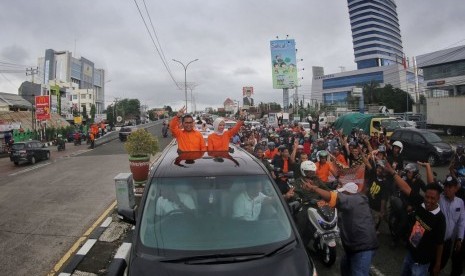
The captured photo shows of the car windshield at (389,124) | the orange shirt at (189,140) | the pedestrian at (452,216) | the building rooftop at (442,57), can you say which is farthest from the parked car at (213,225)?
the building rooftop at (442,57)

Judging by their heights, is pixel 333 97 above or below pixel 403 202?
above

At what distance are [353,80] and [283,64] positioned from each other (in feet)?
317

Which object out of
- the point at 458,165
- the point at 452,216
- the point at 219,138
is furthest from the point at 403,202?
the point at 219,138

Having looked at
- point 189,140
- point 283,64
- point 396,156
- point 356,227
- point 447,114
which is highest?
point 283,64

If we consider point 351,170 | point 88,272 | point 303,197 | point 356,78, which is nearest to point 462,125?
point 351,170

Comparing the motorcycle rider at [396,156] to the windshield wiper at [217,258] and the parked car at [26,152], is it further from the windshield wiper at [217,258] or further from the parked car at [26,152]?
the parked car at [26,152]

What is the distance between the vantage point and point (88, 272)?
5.95m

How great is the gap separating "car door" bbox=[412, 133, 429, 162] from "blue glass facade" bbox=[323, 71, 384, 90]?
12196cm

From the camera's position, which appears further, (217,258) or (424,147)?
(424,147)

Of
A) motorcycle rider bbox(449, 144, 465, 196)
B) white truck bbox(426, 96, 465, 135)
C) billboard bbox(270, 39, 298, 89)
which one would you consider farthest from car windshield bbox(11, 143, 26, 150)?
billboard bbox(270, 39, 298, 89)

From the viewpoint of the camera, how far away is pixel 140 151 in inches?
503

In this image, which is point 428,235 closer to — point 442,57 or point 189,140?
point 189,140

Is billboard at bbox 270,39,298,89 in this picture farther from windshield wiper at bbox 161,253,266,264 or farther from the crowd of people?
windshield wiper at bbox 161,253,266,264

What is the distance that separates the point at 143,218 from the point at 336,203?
208 centimetres
